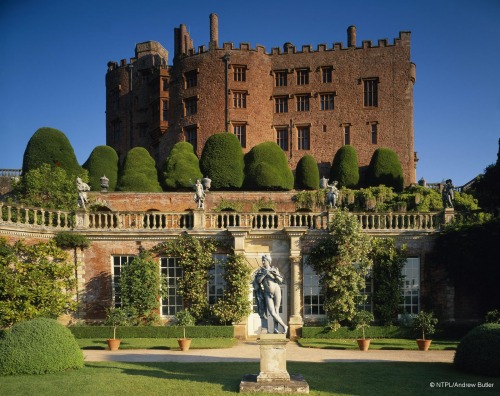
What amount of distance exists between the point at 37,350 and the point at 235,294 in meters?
9.86

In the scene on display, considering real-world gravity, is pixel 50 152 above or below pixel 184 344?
above

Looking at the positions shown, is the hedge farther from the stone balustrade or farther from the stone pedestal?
Answer: the stone pedestal

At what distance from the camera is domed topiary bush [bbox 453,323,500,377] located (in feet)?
43.5

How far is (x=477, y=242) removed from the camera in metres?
21.1

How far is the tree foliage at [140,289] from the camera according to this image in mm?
21562

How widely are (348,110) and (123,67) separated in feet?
74.9

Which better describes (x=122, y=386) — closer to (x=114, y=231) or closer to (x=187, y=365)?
(x=187, y=365)

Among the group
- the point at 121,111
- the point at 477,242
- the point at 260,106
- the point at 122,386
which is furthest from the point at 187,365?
the point at 121,111

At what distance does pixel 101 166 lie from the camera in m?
39.3

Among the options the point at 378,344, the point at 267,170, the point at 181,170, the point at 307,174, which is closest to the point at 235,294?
the point at 378,344

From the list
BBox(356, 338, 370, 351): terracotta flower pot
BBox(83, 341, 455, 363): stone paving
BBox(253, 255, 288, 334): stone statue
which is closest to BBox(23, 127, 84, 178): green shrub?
BBox(83, 341, 455, 363): stone paving

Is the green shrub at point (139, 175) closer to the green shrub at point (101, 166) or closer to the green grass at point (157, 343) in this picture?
the green shrub at point (101, 166)

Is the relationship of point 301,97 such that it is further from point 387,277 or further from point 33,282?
point 33,282

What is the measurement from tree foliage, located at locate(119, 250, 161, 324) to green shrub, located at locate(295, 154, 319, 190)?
20.1 m
